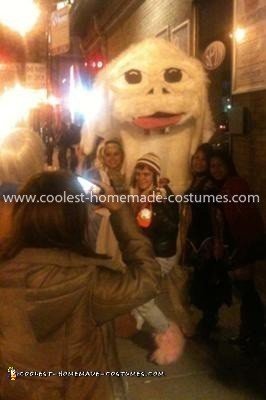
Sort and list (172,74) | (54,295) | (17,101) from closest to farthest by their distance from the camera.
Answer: (54,295) → (172,74) → (17,101)

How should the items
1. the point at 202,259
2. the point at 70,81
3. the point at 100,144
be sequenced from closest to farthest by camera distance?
the point at 202,259 < the point at 100,144 < the point at 70,81

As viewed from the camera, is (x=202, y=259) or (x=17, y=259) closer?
(x=17, y=259)

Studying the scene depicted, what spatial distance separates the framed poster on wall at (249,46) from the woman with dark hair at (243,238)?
1587 millimetres

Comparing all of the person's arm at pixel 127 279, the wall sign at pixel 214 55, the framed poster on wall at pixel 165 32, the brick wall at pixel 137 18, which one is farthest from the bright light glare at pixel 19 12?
the person's arm at pixel 127 279

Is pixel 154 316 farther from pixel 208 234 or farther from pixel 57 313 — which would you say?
pixel 57 313

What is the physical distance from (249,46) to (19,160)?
3527mm

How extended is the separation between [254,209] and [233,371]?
1.29 metres

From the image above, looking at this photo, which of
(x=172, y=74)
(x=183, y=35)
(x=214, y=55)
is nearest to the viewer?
(x=172, y=74)

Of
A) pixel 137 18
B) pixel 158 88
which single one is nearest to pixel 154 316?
pixel 158 88

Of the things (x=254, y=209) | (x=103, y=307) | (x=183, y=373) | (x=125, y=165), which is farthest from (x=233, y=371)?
(x=103, y=307)

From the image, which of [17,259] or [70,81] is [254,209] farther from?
[70,81]

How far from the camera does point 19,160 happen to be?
10.0 ft

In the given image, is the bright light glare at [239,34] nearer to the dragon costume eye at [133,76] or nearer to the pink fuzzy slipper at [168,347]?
the dragon costume eye at [133,76]

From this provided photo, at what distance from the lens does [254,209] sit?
416 centimetres
